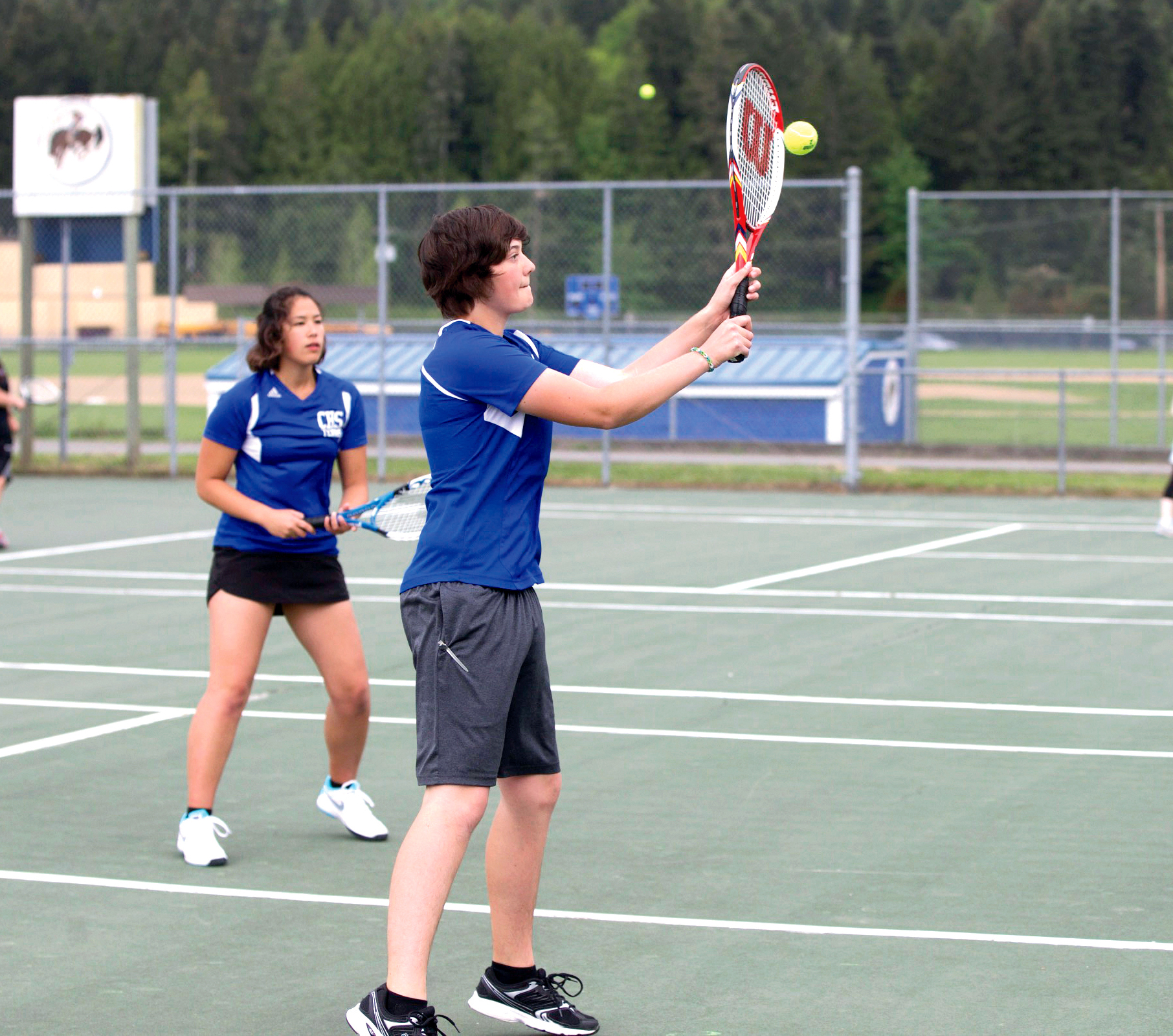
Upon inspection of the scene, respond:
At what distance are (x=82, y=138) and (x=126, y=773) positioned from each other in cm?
1612

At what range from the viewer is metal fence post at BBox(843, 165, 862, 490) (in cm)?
1869

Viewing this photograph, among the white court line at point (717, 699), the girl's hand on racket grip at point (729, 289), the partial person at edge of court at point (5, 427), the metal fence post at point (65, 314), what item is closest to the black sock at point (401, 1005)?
the girl's hand on racket grip at point (729, 289)

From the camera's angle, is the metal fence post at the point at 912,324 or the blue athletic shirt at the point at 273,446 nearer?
the blue athletic shirt at the point at 273,446

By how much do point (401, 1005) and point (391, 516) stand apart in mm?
2314

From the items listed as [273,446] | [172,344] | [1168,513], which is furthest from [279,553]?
[172,344]

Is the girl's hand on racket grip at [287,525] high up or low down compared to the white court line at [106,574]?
up

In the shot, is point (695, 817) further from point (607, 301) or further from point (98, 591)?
point (607, 301)

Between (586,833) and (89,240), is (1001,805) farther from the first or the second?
(89,240)

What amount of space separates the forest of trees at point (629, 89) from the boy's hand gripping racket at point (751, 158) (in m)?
53.5

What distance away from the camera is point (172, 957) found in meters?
4.91

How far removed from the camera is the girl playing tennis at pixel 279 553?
19.6ft

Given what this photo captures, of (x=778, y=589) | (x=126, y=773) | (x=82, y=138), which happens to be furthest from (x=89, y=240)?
(x=126, y=773)

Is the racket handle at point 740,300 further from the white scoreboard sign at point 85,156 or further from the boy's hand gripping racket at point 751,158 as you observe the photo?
the white scoreboard sign at point 85,156

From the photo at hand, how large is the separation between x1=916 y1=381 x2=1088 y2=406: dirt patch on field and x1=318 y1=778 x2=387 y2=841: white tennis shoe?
684 inches
